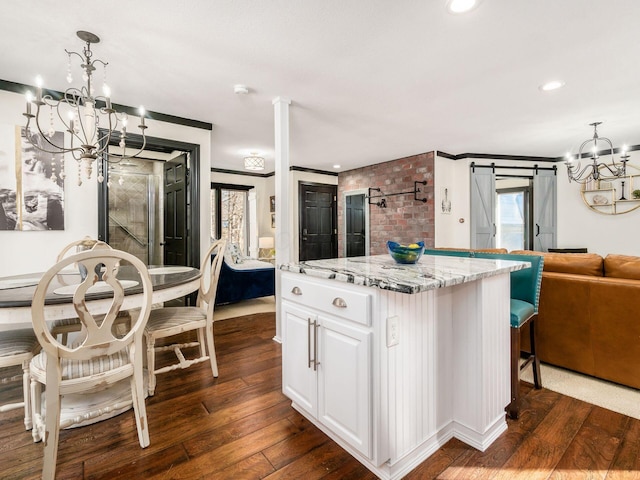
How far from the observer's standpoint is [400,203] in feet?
19.2

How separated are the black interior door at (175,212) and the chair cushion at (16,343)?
202 cm

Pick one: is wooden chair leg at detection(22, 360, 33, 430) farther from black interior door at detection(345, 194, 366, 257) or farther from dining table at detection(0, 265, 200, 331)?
black interior door at detection(345, 194, 366, 257)

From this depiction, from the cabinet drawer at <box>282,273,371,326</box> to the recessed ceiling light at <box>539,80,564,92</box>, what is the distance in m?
2.87

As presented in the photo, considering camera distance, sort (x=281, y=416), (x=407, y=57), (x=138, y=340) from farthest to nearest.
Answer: (x=407, y=57), (x=281, y=416), (x=138, y=340)

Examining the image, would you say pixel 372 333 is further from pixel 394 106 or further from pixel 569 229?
pixel 569 229

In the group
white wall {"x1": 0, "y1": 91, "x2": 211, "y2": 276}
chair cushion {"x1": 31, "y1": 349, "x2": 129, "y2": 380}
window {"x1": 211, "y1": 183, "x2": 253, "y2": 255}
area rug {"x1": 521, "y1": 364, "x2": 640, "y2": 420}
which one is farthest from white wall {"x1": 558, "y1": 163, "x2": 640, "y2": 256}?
chair cushion {"x1": 31, "y1": 349, "x2": 129, "y2": 380}

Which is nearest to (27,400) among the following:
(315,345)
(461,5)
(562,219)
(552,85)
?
(315,345)

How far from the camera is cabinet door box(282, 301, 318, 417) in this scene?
1685mm

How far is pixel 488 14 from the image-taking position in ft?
6.26

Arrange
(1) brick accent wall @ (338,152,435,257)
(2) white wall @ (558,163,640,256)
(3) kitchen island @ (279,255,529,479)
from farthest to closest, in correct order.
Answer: (1) brick accent wall @ (338,152,435,257), (2) white wall @ (558,163,640,256), (3) kitchen island @ (279,255,529,479)

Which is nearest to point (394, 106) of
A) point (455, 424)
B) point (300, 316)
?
point (300, 316)

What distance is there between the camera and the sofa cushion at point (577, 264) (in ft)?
7.42

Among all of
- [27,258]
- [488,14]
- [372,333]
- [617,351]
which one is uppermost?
[488,14]

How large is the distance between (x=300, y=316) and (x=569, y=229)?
5959 mm
